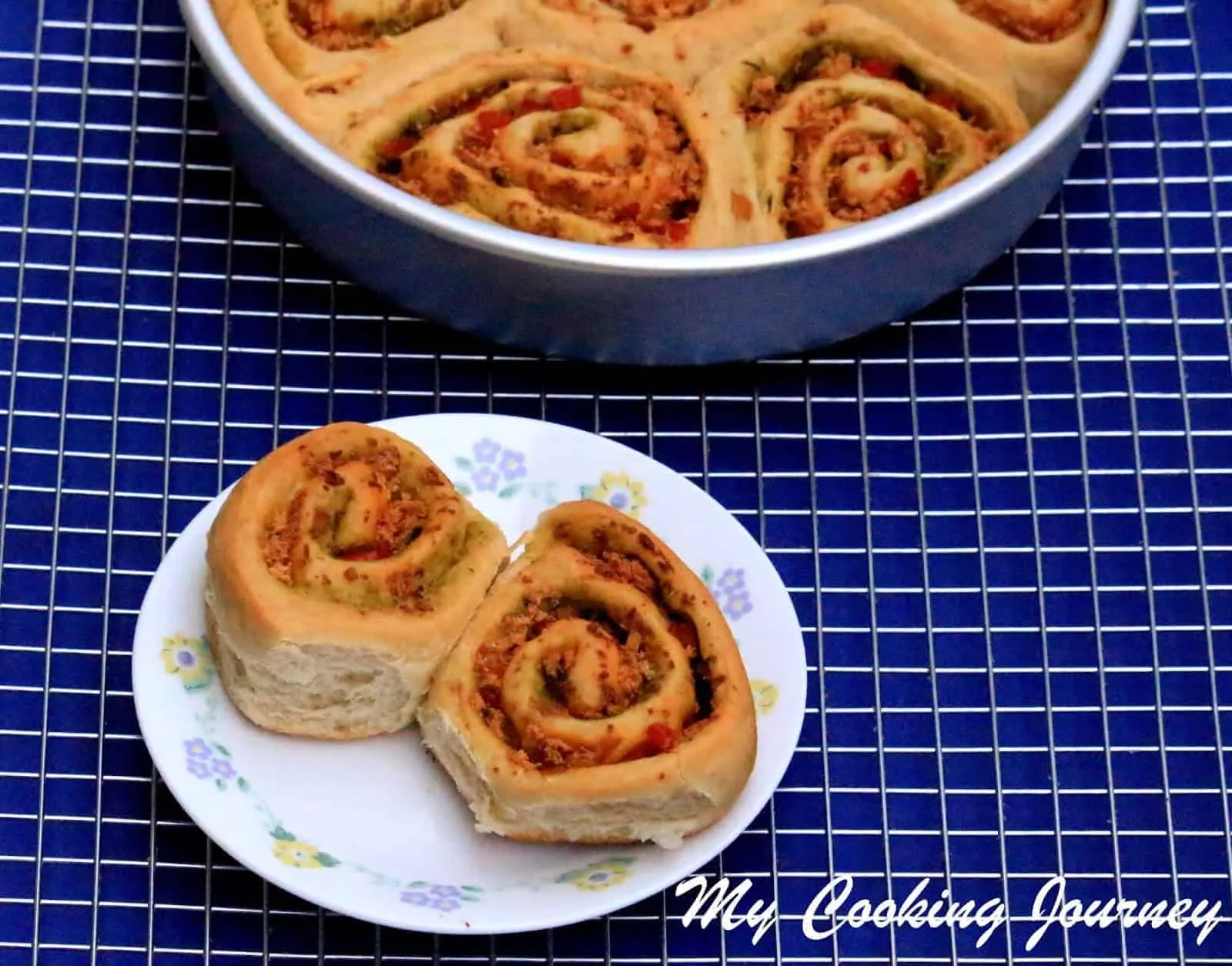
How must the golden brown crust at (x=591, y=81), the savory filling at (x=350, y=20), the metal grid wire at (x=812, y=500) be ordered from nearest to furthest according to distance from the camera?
the metal grid wire at (x=812, y=500)
the golden brown crust at (x=591, y=81)
the savory filling at (x=350, y=20)

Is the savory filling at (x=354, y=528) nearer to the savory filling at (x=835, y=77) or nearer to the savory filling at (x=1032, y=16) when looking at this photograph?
the savory filling at (x=835, y=77)

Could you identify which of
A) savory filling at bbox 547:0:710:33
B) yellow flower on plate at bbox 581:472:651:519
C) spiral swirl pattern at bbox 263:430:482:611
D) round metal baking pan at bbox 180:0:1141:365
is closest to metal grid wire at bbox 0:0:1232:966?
round metal baking pan at bbox 180:0:1141:365

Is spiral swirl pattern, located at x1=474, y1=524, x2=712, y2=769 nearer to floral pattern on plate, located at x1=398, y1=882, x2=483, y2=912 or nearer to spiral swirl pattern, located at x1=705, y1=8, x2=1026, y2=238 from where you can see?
floral pattern on plate, located at x1=398, y1=882, x2=483, y2=912

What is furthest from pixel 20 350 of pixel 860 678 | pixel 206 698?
pixel 860 678

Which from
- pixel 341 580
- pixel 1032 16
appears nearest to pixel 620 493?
pixel 341 580

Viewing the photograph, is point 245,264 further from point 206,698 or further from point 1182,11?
point 1182,11

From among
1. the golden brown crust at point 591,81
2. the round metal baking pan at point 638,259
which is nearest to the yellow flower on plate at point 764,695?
the round metal baking pan at point 638,259
